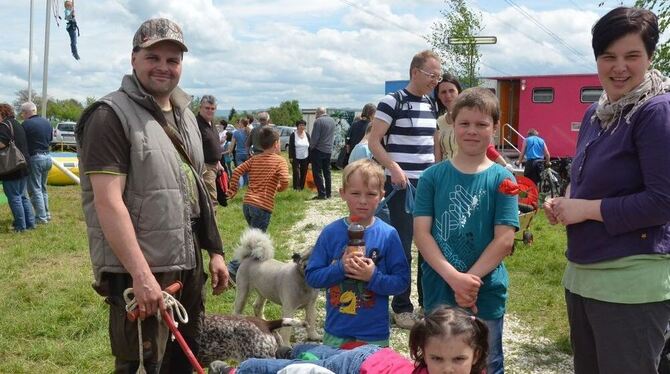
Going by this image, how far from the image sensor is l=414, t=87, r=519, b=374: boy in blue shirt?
2.73 m

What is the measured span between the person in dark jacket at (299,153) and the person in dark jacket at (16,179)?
650 cm

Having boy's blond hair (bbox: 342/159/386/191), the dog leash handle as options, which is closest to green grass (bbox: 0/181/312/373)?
the dog leash handle

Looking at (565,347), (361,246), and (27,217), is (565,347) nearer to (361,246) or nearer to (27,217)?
(361,246)

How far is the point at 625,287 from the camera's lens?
2232mm

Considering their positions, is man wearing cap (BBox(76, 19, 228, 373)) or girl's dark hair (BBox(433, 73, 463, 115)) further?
girl's dark hair (BBox(433, 73, 463, 115))

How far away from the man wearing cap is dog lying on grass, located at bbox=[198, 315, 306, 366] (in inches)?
32.9

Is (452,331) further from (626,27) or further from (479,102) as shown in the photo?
(626,27)

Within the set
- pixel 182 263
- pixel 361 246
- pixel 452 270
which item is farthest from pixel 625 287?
pixel 182 263

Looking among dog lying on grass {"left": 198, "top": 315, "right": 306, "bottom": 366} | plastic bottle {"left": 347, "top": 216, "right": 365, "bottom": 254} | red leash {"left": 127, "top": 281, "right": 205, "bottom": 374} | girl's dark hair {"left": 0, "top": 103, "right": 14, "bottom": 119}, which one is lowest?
dog lying on grass {"left": 198, "top": 315, "right": 306, "bottom": 366}

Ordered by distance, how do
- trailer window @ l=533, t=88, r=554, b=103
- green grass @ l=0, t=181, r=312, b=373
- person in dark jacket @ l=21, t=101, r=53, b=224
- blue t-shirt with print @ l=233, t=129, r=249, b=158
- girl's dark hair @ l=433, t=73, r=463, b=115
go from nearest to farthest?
green grass @ l=0, t=181, r=312, b=373 → girl's dark hair @ l=433, t=73, r=463, b=115 → person in dark jacket @ l=21, t=101, r=53, b=224 → blue t-shirt with print @ l=233, t=129, r=249, b=158 → trailer window @ l=533, t=88, r=554, b=103

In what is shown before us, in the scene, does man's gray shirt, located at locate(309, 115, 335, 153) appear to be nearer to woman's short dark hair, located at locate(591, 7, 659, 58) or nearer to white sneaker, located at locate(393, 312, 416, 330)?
white sneaker, located at locate(393, 312, 416, 330)

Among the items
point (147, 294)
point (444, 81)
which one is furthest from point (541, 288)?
point (147, 294)

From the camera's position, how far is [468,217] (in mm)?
2748

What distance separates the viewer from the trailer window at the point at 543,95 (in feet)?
62.0
